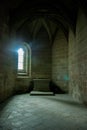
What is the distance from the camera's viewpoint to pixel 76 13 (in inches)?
258

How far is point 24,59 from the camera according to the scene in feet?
32.4

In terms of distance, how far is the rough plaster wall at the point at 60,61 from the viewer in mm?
9008

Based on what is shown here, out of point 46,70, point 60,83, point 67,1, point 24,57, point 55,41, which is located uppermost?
point 67,1

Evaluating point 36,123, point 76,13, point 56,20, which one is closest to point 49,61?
point 56,20

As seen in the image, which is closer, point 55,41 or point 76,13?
point 76,13

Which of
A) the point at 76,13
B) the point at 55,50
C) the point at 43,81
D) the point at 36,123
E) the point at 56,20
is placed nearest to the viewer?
the point at 36,123

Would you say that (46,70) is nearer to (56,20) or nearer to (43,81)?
(43,81)

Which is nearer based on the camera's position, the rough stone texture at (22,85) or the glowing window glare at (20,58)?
the rough stone texture at (22,85)

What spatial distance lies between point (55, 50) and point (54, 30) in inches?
43.5

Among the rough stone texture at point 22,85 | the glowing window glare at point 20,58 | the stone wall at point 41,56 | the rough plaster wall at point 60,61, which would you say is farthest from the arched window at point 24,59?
the rough plaster wall at point 60,61

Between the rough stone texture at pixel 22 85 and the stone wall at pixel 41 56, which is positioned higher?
the stone wall at pixel 41 56

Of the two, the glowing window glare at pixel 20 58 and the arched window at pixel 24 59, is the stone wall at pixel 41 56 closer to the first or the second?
the arched window at pixel 24 59

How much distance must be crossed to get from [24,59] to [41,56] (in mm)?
1008

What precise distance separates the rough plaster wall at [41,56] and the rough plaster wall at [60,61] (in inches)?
14.1
